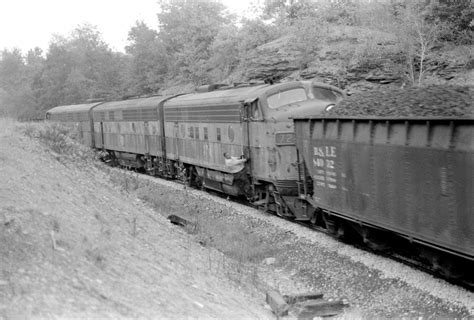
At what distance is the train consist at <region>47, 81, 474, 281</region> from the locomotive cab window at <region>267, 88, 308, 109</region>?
24 mm

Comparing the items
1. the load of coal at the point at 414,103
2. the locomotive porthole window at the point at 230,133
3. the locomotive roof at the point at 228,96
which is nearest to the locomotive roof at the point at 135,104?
the locomotive roof at the point at 228,96

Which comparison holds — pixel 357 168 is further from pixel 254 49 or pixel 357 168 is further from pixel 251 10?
pixel 251 10

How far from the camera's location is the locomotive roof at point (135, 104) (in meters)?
21.0

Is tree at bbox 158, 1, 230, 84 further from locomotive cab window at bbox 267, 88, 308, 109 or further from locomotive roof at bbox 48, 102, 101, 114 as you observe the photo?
locomotive cab window at bbox 267, 88, 308, 109

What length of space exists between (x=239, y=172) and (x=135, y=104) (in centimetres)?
1036

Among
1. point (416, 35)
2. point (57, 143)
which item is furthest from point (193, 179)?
point (416, 35)

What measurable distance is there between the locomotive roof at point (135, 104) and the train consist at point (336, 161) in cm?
106

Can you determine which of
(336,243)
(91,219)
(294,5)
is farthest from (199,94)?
(294,5)

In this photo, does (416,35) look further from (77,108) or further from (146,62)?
(146,62)

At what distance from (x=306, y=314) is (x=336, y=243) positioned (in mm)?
3589

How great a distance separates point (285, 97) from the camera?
12.9 m

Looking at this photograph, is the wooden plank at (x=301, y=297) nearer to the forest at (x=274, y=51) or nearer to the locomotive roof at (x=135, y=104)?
the forest at (x=274, y=51)

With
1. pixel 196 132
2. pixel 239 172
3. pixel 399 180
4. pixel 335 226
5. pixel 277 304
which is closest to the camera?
pixel 277 304

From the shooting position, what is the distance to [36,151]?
12.0 meters
